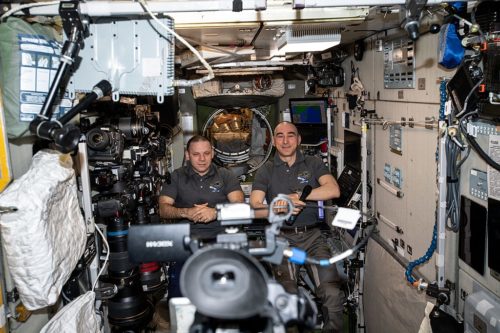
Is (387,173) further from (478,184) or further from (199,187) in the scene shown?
(199,187)

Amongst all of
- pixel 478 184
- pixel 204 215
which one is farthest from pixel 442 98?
pixel 204 215

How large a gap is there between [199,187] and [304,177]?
47.1 inches

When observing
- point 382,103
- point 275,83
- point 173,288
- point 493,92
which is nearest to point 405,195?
point 382,103

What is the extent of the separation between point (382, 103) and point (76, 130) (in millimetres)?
3352

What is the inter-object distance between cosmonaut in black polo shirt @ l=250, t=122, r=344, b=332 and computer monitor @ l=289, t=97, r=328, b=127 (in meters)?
2.37

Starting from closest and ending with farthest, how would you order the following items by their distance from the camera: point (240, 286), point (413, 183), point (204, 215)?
point (240, 286) → point (413, 183) → point (204, 215)

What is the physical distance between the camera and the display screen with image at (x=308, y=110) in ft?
23.8

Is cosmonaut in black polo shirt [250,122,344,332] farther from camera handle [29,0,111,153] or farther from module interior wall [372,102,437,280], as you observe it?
camera handle [29,0,111,153]

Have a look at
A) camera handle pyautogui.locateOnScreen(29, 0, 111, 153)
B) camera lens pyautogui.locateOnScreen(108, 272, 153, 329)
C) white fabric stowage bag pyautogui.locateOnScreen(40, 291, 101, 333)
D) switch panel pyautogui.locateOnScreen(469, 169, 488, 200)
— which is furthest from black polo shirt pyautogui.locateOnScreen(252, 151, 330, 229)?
camera handle pyautogui.locateOnScreen(29, 0, 111, 153)

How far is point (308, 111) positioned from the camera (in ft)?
24.6

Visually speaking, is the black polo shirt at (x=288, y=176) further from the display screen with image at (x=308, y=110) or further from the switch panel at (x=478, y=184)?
the display screen with image at (x=308, y=110)

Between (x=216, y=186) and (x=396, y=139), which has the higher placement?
(x=396, y=139)

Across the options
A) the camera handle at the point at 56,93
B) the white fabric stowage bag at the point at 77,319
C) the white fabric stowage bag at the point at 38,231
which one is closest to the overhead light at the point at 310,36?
the camera handle at the point at 56,93

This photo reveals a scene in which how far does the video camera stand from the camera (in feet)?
5.30
